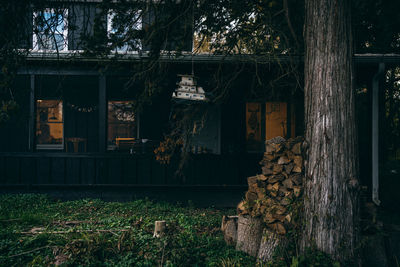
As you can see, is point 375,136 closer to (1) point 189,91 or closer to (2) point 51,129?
(1) point 189,91

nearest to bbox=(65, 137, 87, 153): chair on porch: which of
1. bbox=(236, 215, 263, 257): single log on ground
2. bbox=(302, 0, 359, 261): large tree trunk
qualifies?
bbox=(236, 215, 263, 257): single log on ground

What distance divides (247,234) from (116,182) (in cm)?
449

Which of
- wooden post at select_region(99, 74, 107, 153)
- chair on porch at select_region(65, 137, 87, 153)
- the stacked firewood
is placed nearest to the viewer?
the stacked firewood

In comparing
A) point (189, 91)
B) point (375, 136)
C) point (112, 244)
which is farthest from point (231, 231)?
point (375, 136)

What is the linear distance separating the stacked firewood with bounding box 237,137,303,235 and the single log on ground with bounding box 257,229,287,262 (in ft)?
0.26

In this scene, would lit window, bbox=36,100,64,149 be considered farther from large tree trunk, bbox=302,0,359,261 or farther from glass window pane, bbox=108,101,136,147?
large tree trunk, bbox=302,0,359,261

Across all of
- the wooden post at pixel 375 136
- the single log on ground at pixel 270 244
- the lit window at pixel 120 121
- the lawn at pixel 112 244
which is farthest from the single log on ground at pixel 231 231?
the lit window at pixel 120 121

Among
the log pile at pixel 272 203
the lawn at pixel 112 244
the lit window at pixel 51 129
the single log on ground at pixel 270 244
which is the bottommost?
the lawn at pixel 112 244

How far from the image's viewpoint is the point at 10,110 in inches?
131

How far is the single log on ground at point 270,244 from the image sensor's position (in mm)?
3520

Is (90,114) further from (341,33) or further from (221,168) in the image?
(341,33)

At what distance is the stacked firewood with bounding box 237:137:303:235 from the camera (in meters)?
3.72

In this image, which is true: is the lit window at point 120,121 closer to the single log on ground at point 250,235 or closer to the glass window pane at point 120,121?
the glass window pane at point 120,121

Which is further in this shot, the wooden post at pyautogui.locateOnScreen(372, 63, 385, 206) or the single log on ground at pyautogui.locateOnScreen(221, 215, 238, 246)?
the wooden post at pyautogui.locateOnScreen(372, 63, 385, 206)
